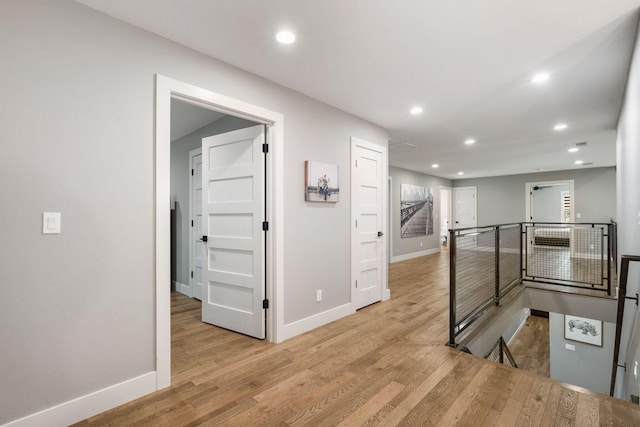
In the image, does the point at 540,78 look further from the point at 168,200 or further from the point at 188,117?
the point at 188,117

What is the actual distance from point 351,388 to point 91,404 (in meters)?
1.65

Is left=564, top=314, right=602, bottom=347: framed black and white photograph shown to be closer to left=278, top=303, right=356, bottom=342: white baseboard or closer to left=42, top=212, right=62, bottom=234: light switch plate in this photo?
left=278, top=303, right=356, bottom=342: white baseboard

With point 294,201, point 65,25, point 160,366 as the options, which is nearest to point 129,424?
point 160,366

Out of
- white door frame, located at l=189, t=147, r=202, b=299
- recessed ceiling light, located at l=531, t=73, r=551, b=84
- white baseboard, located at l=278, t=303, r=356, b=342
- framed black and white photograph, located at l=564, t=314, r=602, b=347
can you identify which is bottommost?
framed black and white photograph, located at l=564, t=314, r=602, b=347

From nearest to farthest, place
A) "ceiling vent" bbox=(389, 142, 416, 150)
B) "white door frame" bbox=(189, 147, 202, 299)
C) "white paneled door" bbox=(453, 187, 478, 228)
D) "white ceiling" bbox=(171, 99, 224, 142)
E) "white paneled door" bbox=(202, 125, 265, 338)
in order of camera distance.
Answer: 1. "white paneled door" bbox=(202, 125, 265, 338)
2. "white ceiling" bbox=(171, 99, 224, 142)
3. "white door frame" bbox=(189, 147, 202, 299)
4. "ceiling vent" bbox=(389, 142, 416, 150)
5. "white paneled door" bbox=(453, 187, 478, 228)

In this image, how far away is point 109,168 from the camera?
192cm

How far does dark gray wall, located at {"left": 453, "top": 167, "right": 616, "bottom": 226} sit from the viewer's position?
8.08 metres

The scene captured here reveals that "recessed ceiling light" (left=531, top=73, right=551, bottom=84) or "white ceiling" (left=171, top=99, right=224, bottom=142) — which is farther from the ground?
"recessed ceiling light" (left=531, top=73, right=551, bottom=84)

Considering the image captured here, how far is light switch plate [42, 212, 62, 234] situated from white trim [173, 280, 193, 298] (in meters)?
3.20

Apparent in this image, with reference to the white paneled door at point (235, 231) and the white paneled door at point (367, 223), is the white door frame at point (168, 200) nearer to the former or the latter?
the white paneled door at point (235, 231)

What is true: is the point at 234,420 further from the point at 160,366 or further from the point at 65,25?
the point at 65,25

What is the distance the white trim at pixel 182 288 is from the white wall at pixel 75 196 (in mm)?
2769

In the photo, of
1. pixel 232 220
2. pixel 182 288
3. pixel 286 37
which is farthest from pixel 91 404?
pixel 182 288

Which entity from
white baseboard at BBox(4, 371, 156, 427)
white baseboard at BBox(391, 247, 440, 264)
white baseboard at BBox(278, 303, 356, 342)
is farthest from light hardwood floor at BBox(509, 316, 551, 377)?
white baseboard at BBox(4, 371, 156, 427)
